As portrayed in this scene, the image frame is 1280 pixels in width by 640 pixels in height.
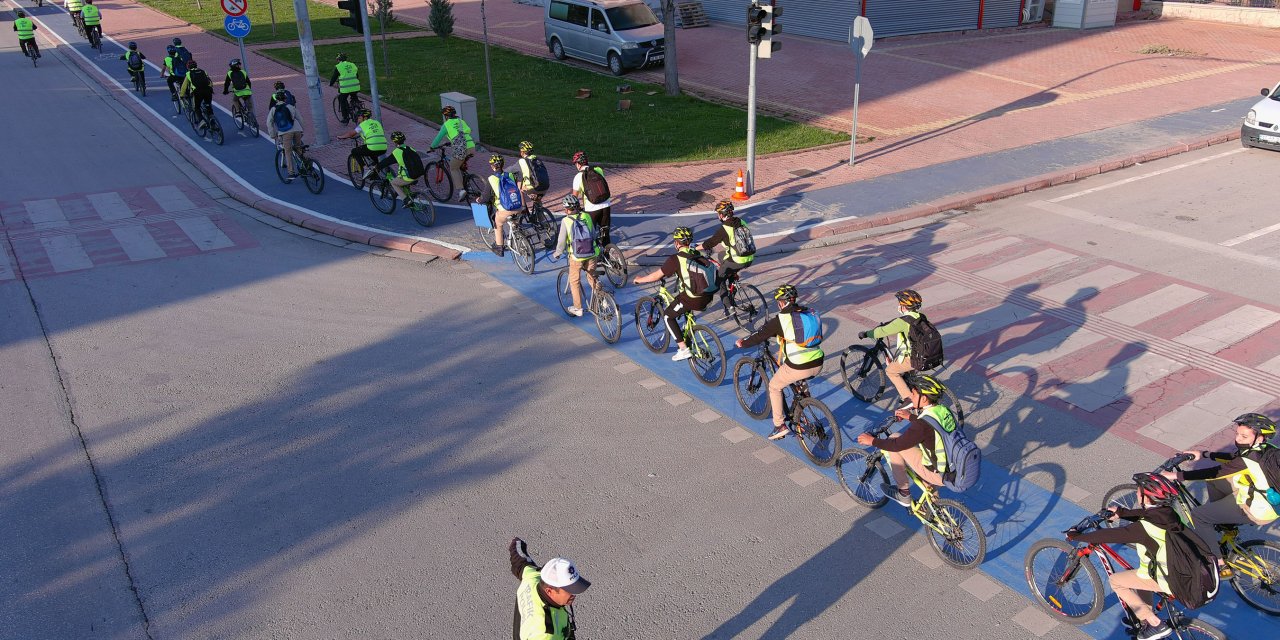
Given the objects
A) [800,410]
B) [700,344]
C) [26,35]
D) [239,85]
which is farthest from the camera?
[26,35]

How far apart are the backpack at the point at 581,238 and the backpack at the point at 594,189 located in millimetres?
1293

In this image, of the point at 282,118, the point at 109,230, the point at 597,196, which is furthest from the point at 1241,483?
the point at 109,230

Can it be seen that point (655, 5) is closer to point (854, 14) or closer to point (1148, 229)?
point (854, 14)

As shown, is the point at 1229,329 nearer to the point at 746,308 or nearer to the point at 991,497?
the point at 991,497

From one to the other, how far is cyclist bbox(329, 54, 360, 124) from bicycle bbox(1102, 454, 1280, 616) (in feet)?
61.7

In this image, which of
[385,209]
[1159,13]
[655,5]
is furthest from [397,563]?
Result: [1159,13]

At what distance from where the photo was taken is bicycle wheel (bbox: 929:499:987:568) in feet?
22.5

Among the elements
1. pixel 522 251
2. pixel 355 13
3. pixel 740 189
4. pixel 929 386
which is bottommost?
pixel 522 251

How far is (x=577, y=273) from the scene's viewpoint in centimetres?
1127

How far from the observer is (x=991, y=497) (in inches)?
312

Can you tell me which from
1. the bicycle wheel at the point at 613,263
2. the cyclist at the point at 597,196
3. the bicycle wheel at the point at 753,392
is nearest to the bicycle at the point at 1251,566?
the bicycle wheel at the point at 753,392

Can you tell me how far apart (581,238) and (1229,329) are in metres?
7.89

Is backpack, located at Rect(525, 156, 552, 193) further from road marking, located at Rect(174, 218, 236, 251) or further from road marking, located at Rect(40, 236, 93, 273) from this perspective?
road marking, located at Rect(40, 236, 93, 273)

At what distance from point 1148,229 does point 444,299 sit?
36.1 feet
